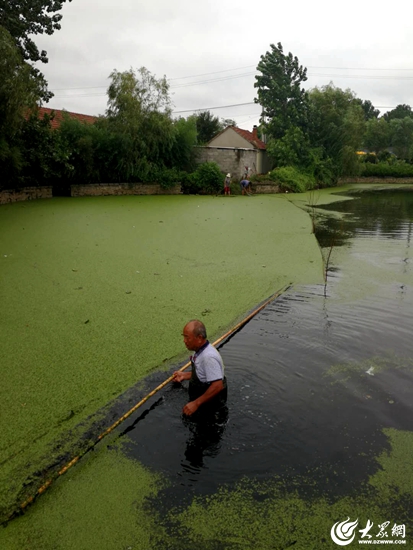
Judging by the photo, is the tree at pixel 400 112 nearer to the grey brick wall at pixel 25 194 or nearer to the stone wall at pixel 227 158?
the stone wall at pixel 227 158

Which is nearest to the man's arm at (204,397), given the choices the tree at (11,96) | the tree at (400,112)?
the tree at (11,96)

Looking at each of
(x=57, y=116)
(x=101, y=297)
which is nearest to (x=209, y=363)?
(x=101, y=297)

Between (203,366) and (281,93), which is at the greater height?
(281,93)

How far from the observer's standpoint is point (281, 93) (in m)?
27.4

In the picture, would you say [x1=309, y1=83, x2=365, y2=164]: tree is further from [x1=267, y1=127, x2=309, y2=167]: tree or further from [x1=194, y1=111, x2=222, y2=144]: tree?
[x1=194, y1=111, x2=222, y2=144]: tree

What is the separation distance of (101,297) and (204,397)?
105 inches

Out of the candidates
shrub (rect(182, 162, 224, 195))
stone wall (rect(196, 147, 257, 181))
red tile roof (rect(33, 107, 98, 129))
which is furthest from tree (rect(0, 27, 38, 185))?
stone wall (rect(196, 147, 257, 181))

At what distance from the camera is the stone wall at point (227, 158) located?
2230cm

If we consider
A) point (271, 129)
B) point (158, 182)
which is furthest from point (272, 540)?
point (271, 129)

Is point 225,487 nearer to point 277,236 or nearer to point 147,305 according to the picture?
point 147,305

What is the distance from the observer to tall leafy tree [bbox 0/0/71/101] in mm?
12875

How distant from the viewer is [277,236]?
9523mm

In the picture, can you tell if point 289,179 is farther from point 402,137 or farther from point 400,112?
point 400,112

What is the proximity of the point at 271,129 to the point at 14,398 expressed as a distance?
1053 inches
